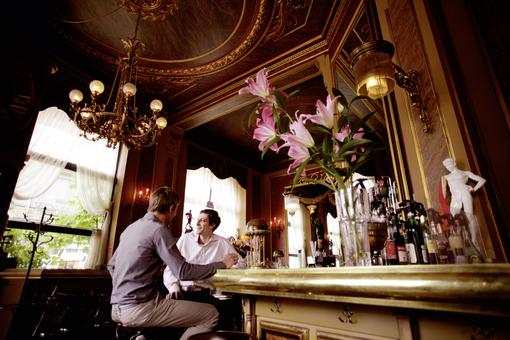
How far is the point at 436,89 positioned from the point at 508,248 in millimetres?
975

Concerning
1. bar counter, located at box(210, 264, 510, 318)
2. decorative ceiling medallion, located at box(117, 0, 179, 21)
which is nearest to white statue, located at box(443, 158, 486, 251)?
bar counter, located at box(210, 264, 510, 318)

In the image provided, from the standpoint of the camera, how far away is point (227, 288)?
1118 millimetres

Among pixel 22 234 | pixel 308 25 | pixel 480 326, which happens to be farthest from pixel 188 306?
pixel 308 25

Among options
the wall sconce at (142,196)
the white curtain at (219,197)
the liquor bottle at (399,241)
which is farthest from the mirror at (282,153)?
the wall sconce at (142,196)

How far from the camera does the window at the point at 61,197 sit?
12.0 ft

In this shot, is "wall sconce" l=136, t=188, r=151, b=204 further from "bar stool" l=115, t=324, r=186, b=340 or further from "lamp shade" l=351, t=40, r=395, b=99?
"lamp shade" l=351, t=40, r=395, b=99

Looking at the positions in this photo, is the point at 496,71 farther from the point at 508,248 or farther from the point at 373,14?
the point at 373,14

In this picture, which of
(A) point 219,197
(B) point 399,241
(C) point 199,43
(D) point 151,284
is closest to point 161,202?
(D) point 151,284

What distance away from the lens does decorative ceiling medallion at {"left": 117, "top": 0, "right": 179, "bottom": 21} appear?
344 centimetres

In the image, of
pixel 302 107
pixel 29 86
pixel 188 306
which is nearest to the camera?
pixel 188 306

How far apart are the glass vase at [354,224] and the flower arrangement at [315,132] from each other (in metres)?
0.06

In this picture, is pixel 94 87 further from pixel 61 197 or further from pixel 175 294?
pixel 175 294

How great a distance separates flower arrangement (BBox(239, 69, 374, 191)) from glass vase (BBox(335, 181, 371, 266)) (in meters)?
0.06

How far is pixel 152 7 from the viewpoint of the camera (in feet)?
11.5
